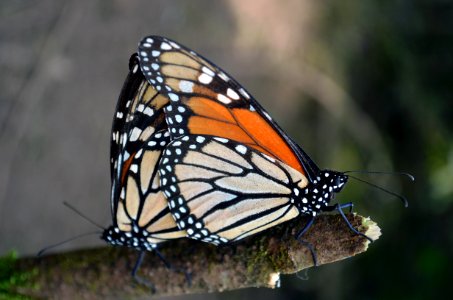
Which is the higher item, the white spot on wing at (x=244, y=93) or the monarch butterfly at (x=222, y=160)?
the white spot on wing at (x=244, y=93)

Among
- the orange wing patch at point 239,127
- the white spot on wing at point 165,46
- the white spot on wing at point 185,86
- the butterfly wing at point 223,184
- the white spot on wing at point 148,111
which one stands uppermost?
the white spot on wing at point 165,46

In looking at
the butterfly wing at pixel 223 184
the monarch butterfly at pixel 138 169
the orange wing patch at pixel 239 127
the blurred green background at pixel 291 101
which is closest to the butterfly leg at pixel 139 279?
the monarch butterfly at pixel 138 169

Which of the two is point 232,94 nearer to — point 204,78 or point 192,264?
point 204,78

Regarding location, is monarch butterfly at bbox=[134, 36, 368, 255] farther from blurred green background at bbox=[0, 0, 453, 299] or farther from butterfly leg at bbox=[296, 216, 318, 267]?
blurred green background at bbox=[0, 0, 453, 299]

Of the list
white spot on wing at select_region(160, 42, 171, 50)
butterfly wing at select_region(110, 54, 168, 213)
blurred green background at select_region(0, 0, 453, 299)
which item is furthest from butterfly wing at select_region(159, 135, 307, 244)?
blurred green background at select_region(0, 0, 453, 299)

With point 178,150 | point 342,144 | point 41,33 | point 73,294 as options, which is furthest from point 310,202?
point 342,144

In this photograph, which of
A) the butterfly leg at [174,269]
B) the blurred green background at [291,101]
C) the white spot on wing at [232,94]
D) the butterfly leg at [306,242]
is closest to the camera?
the butterfly leg at [306,242]

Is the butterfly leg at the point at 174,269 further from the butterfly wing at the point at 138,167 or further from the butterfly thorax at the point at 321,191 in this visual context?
the butterfly thorax at the point at 321,191
